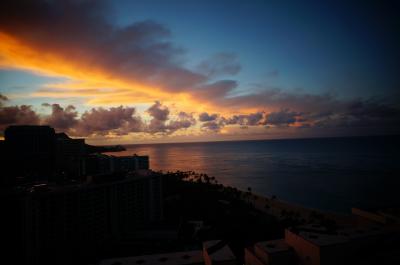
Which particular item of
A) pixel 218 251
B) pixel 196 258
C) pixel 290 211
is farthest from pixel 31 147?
pixel 218 251

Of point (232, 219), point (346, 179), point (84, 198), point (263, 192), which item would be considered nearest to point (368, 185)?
point (346, 179)

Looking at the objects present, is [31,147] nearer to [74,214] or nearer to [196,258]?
[74,214]

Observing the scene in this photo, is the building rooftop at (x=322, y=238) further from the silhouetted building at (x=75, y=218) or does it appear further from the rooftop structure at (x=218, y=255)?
the silhouetted building at (x=75, y=218)

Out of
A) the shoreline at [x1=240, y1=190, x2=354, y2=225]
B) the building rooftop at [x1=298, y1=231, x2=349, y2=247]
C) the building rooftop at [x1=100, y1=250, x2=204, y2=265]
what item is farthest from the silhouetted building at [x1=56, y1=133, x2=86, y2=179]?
the building rooftop at [x1=298, y1=231, x2=349, y2=247]

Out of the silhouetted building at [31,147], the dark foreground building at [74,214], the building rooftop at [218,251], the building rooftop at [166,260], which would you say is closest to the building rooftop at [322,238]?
the building rooftop at [218,251]

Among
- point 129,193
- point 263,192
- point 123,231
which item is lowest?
point 263,192

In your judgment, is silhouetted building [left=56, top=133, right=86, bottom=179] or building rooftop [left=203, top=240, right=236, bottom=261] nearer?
building rooftop [left=203, top=240, right=236, bottom=261]

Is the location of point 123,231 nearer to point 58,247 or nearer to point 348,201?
point 58,247

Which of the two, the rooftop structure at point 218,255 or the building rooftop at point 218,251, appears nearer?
the rooftop structure at point 218,255

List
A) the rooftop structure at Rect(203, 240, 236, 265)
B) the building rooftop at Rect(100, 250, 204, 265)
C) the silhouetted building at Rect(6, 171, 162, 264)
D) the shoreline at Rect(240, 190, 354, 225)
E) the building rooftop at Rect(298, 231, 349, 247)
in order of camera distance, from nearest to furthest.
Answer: the rooftop structure at Rect(203, 240, 236, 265), the building rooftop at Rect(100, 250, 204, 265), the building rooftop at Rect(298, 231, 349, 247), the silhouetted building at Rect(6, 171, 162, 264), the shoreline at Rect(240, 190, 354, 225)

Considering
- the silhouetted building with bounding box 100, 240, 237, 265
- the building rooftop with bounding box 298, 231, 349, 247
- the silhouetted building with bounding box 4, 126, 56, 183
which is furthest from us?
the silhouetted building with bounding box 4, 126, 56, 183

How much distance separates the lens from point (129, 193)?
94.1 ft

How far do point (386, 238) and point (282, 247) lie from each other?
784cm

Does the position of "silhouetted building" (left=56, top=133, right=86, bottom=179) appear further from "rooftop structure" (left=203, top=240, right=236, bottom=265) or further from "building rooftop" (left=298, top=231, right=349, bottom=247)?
"building rooftop" (left=298, top=231, right=349, bottom=247)
